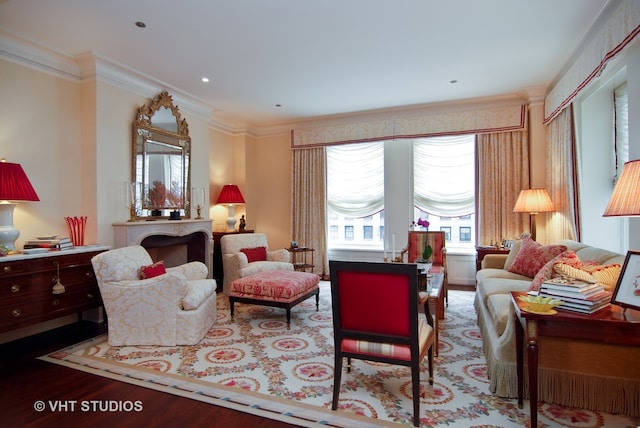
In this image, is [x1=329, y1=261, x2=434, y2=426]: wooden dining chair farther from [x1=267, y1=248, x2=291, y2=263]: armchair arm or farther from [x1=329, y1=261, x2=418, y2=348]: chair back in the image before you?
[x1=267, y1=248, x2=291, y2=263]: armchair arm

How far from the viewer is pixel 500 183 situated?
5.18m

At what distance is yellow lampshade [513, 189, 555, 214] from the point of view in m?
4.35

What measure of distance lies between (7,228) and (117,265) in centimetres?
97

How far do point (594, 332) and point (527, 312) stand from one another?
0.32 metres

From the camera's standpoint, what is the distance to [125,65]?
155 inches

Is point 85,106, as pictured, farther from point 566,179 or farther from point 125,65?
point 566,179

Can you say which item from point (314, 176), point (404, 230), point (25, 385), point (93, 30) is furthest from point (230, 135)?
point (25, 385)

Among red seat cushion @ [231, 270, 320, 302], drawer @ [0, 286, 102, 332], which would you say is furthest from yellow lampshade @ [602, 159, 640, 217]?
drawer @ [0, 286, 102, 332]

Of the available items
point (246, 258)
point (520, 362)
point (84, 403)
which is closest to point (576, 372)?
point (520, 362)

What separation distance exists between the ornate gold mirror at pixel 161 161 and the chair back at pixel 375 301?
330 cm

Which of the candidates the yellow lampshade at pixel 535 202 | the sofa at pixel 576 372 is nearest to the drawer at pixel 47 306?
the sofa at pixel 576 372

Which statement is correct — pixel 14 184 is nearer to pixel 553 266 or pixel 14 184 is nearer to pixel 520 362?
pixel 520 362

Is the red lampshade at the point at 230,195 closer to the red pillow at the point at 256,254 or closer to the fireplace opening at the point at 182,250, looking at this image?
the fireplace opening at the point at 182,250

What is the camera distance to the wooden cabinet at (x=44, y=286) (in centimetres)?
291
